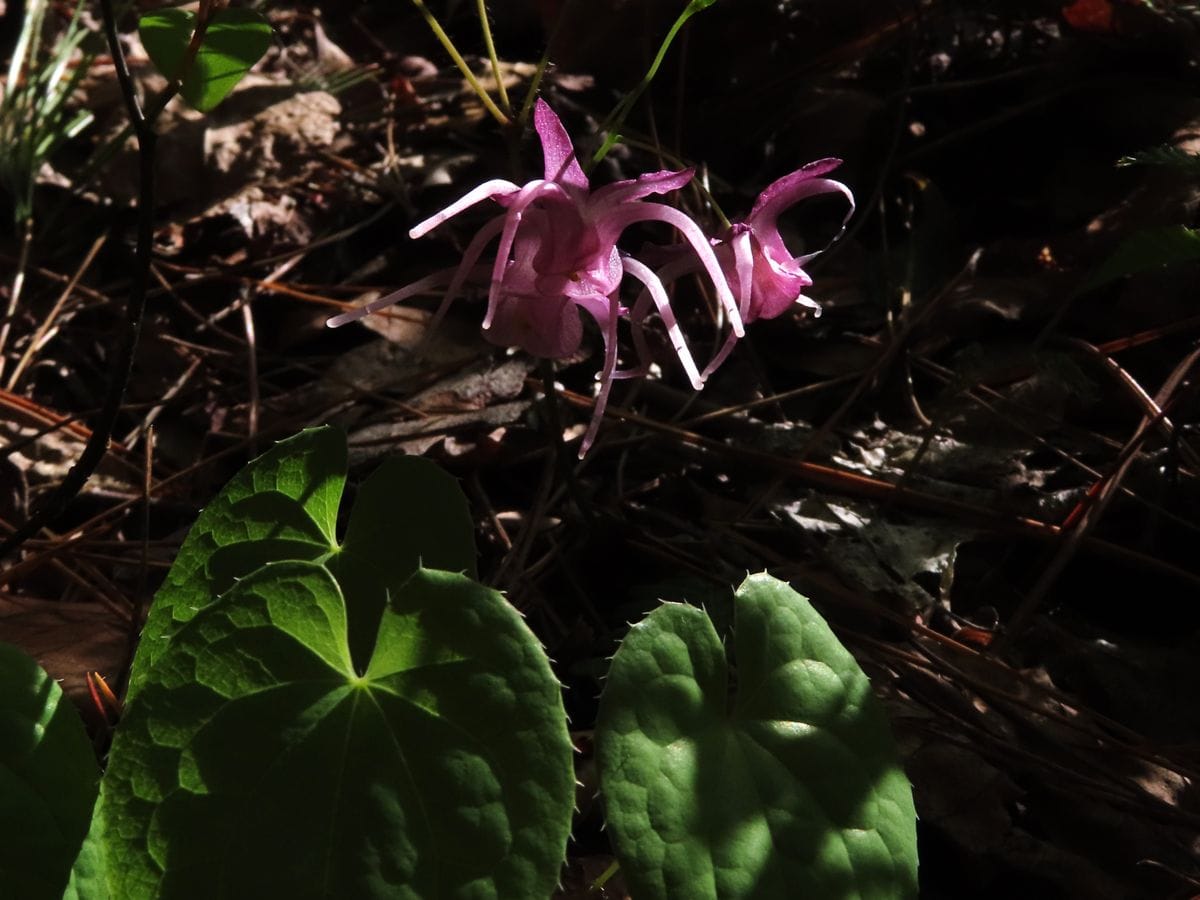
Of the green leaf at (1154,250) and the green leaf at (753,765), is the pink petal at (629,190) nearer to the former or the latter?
the green leaf at (753,765)

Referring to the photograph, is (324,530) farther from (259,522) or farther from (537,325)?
(537,325)

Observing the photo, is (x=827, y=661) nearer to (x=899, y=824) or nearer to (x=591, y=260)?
(x=899, y=824)

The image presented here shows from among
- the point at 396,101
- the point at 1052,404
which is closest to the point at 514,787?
the point at 1052,404

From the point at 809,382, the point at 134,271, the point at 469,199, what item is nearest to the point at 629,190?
the point at 469,199

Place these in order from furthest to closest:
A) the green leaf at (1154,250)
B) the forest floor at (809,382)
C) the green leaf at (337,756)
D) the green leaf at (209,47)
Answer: the forest floor at (809,382), the green leaf at (1154,250), the green leaf at (209,47), the green leaf at (337,756)

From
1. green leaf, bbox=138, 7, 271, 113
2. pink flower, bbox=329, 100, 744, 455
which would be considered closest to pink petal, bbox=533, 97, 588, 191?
pink flower, bbox=329, 100, 744, 455

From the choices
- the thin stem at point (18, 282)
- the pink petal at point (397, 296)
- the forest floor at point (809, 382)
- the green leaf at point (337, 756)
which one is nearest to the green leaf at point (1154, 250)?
the forest floor at point (809, 382)

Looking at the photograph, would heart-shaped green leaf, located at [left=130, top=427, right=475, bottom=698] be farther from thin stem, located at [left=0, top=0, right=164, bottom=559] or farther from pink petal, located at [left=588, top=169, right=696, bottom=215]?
pink petal, located at [left=588, top=169, right=696, bottom=215]
